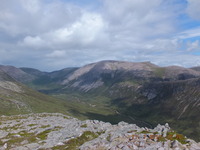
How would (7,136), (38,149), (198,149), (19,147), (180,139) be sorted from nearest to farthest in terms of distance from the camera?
(198,149) < (180,139) < (38,149) < (19,147) < (7,136)

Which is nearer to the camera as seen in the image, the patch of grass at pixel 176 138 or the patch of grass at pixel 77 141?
the patch of grass at pixel 176 138

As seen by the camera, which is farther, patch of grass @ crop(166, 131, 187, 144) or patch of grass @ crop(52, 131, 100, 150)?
patch of grass @ crop(52, 131, 100, 150)

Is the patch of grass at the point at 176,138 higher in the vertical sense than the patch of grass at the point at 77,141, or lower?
higher

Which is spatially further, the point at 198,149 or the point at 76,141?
the point at 76,141

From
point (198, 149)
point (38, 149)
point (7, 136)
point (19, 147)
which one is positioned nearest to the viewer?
point (198, 149)

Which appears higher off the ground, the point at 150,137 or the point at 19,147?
the point at 150,137

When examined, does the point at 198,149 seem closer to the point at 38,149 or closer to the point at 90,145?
the point at 90,145

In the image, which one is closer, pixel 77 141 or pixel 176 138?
pixel 176 138

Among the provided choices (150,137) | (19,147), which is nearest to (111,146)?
(150,137)

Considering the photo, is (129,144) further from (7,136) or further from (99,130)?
(7,136)

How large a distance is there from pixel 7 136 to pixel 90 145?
3016 centimetres

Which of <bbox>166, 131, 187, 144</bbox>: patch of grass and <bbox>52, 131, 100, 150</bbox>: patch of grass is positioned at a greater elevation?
<bbox>166, 131, 187, 144</bbox>: patch of grass

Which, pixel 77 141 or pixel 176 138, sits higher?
pixel 176 138

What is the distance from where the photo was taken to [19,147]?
41219 millimetres
